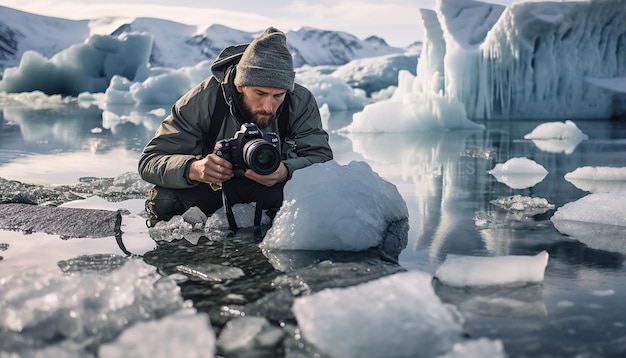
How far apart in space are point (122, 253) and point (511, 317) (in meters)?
1.54

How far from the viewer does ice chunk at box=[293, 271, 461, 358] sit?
1.50m

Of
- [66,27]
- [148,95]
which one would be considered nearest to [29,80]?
[148,95]

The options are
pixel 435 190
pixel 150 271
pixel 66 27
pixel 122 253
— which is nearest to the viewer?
pixel 150 271

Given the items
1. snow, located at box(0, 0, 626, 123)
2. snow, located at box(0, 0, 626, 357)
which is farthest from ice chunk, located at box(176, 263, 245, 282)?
snow, located at box(0, 0, 626, 123)

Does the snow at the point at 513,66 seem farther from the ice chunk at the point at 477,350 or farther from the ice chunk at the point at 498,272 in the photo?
the ice chunk at the point at 477,350

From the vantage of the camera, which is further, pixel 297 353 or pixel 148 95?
pixel 148 95

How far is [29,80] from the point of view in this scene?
27.3 metres

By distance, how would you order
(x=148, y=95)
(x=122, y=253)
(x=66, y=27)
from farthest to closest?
(x=66, y=27)
(x=148, y=95)
(x=122, y=253)

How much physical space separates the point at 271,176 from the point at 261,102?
0.36 metres

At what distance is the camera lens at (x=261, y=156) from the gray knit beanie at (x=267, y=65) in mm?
338

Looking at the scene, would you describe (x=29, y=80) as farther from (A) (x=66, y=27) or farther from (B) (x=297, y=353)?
(A) (x=66, y=27)

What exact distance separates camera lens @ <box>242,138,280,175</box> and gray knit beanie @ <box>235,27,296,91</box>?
338mm

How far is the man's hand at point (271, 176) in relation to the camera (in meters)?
2.65

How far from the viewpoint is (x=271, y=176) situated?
272 cm
